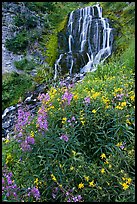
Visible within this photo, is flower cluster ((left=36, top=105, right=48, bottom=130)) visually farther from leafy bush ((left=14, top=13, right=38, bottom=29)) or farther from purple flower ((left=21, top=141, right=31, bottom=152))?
leafy bush ((left=14, top=13, right=38, bottom=29))

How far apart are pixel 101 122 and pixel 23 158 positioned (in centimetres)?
79

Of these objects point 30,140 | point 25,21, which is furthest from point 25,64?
point 30,140

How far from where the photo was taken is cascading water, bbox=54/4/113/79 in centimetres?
829

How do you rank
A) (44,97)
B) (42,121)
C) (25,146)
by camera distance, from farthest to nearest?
(44,97), (42,121), (25,146)

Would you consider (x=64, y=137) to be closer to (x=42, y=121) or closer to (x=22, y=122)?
(x=42, y=121)

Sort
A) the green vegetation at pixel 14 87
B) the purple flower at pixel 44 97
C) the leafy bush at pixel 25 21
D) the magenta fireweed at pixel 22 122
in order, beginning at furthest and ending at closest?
the leafy bush at pixel 25 21 → the green vegetation at pixel 14 87 → the purple flower at pixel 44 97 → the magenta fireweed at pixel 22 122

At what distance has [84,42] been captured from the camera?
30.8 feet

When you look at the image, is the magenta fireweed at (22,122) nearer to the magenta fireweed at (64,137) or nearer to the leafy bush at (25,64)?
the magenta fireweed at (64,137)

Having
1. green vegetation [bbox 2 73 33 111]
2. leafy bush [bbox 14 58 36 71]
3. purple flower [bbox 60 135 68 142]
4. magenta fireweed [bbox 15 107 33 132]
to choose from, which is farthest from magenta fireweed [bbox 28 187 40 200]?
leafy bush [bbox 14 58 36 71]

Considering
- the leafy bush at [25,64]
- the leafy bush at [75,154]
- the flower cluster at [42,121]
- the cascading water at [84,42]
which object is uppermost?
the cascading water at [84,42]

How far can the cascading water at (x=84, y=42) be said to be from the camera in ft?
27.2

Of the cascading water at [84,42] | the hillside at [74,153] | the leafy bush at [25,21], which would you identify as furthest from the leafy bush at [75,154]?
the leafy bush at [25,21]

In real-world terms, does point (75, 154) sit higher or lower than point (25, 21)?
lower

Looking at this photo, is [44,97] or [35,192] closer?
[35,192]
